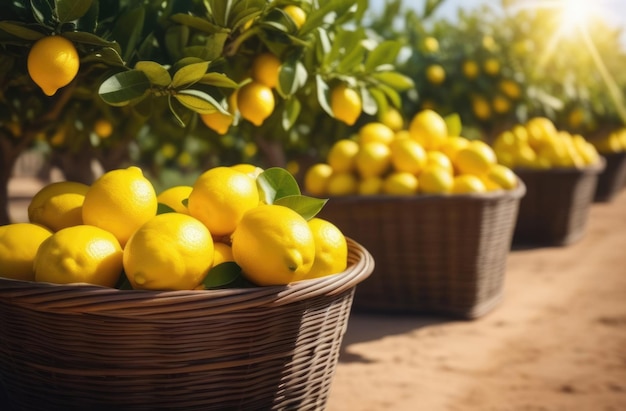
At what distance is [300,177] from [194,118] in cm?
254

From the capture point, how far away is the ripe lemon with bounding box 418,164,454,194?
2.38m

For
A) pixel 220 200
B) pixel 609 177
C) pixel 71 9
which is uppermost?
pixel 71 9

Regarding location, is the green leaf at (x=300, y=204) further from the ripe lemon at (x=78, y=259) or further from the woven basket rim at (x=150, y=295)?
the ripe lemon at (x=78, y=259)

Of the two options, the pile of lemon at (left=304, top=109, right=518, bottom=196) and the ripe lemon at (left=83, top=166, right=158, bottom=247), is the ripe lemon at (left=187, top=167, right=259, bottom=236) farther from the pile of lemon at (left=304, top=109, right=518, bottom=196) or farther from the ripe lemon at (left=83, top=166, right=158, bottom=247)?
the pile of lemon at (left=304, top=109, right=518, bottom=196)

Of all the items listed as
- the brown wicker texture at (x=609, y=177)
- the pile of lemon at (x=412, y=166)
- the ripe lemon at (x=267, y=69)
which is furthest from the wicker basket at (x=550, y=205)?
the ripe lemon at (x=267, y=69)

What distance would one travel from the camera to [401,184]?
2404 millimetres

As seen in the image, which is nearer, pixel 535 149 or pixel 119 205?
pixel 119 205

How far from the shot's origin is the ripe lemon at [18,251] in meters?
1.20

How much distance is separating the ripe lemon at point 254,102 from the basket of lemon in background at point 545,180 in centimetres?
228

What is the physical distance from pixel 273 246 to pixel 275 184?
30 cm

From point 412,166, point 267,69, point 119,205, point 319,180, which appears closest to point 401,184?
point 412,166

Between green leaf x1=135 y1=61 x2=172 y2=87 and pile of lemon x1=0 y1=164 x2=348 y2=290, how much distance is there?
187mm

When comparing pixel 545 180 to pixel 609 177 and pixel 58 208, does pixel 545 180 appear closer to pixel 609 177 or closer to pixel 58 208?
pixel 609 177

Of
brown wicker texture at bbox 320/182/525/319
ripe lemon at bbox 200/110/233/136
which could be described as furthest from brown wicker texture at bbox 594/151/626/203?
ripe lemon at bbox 200/110/233/136
